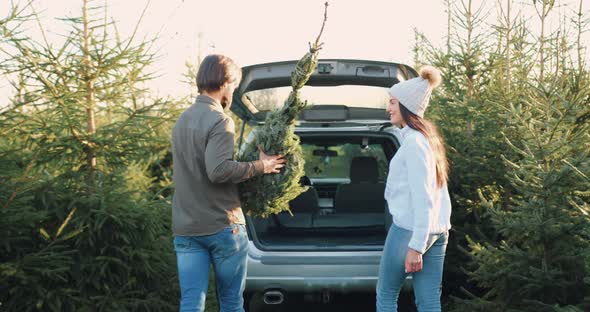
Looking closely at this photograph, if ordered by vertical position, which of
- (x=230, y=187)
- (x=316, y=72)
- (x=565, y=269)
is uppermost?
(x=316, y=72)

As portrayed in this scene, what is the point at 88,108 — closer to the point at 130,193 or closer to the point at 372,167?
the point at 130,193

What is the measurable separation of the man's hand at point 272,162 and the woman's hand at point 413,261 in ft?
2.69

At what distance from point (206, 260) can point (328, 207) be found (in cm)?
388

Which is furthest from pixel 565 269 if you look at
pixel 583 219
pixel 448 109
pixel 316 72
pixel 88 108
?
pixel 88 108

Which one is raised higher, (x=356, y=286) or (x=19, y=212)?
(x=19, y=212)

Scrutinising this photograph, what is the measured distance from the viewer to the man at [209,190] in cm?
315

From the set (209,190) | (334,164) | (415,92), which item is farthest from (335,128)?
(334,164)

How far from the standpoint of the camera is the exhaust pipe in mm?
4609

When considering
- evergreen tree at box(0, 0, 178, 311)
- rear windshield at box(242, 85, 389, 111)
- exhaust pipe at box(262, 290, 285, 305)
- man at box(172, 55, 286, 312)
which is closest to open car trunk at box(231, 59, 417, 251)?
rear windshield at box(242, 85, 389, 111)

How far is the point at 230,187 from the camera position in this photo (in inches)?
130

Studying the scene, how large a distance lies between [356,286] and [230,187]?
1.64 metres

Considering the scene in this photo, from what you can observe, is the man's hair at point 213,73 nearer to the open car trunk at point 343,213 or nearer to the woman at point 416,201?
the woman at point 416,201

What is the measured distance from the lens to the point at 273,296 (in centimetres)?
468

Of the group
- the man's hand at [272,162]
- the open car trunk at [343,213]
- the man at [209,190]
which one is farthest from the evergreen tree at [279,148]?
the open car trunk at [343,213]
